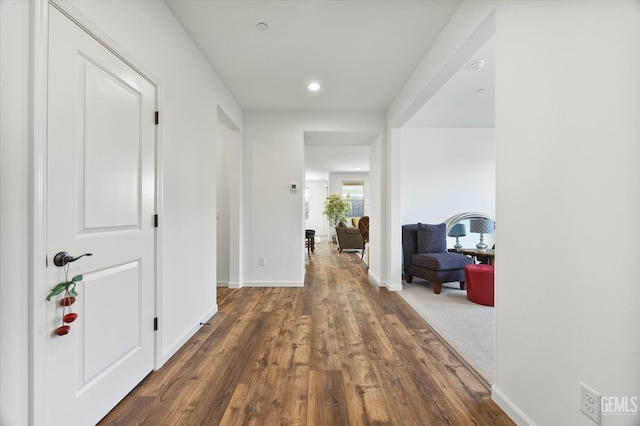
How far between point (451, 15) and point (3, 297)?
3.05 metres

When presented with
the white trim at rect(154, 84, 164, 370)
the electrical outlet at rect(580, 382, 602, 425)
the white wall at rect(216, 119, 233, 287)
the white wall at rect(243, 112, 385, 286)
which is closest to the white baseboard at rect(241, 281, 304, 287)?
the white wall at rect(243, 112, 385, 286)

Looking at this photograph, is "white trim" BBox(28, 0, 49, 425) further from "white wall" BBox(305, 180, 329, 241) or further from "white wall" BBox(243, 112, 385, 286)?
"white wall" BBox(305, 180, 329, 241)

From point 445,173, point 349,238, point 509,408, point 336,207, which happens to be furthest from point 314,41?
point 336,207

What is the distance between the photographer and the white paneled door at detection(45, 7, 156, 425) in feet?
3.90

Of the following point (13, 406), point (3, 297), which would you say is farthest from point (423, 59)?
point (13, 406)

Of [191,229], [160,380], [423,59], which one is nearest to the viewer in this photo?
[160,380]

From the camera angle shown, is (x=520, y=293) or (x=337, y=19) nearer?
(x=520, y=293)

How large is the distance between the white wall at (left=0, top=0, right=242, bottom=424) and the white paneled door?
0.34ft

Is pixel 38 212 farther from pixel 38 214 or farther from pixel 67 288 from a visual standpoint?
pixel 67 288

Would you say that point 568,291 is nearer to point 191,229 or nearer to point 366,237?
point 191,229

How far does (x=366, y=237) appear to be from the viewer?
6766 mm

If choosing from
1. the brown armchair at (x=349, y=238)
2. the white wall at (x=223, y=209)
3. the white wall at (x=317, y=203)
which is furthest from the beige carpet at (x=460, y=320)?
the white wall at (x=317, y=203)

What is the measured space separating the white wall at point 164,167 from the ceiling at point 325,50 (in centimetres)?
24

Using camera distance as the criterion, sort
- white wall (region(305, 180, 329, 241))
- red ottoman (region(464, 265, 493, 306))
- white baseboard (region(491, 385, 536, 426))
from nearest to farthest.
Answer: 1. white baseboard (region(491, 385, 536, 426))
2. red ottoman (region(464, 265, 493, 306))
3. white wall (region(305, 180, 329, 241))
